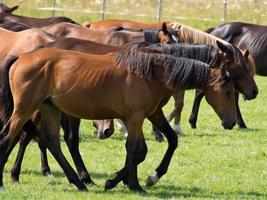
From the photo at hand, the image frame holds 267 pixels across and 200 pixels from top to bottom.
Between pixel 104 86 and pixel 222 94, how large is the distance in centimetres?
126

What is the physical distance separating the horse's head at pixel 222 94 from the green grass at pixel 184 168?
0.88 m

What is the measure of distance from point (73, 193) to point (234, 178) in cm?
248

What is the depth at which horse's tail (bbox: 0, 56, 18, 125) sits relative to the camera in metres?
8.55

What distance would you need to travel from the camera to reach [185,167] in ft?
35.0

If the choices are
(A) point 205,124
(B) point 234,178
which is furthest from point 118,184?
(A) point 205,124

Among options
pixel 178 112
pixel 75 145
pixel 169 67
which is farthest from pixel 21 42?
pixel 178 112

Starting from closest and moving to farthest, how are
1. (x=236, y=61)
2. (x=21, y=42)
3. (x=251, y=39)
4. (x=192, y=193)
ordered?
(x=192, y=193) → (x=236, y=61) → (x=21, y=42) → (x=251, y=39)

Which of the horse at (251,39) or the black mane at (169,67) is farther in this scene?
the horse at (251,39)

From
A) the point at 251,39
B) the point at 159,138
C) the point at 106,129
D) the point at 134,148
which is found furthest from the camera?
the point at 251,39

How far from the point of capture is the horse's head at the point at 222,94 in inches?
336

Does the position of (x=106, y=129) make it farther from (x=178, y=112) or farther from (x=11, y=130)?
(x=178, y=112)

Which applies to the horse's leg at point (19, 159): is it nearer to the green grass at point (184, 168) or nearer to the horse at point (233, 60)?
the green grass at point (184, 168)

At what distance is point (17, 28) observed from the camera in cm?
1183

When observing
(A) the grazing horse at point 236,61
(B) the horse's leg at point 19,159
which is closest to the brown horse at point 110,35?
(A) the grazing horse at point 236,61
